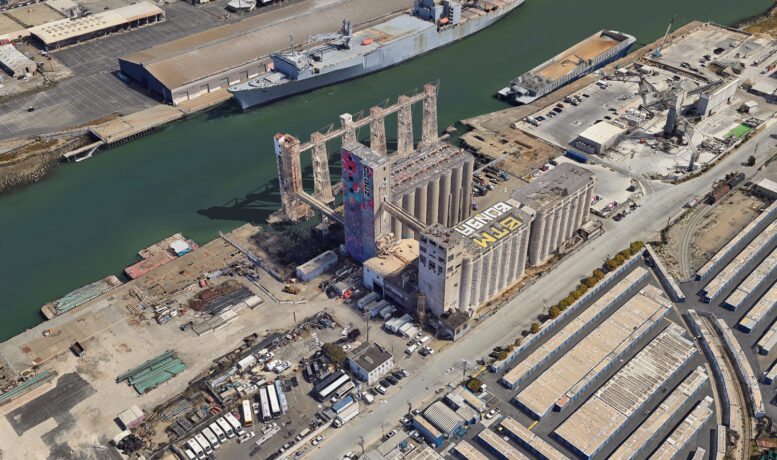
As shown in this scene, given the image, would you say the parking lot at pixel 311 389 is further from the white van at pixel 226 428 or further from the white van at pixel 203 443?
the white van at pixel 203 443

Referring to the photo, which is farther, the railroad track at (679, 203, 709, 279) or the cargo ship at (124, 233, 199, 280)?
the cargo ship at (124, 233, 199, 280)

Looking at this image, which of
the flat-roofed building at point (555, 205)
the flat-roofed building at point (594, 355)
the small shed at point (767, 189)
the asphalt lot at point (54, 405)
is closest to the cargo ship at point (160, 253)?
the asphalt lot at point (54, 405)

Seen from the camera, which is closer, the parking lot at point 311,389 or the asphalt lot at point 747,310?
the parking lot at point 311,389

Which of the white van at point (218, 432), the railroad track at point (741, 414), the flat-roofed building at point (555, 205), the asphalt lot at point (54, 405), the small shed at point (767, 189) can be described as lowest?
the asphalt lot at point (54, 405)

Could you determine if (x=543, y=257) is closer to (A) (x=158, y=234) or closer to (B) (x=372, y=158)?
(B) (x=372, y=158)

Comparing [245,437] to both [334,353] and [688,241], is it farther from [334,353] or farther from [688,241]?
[688,241]

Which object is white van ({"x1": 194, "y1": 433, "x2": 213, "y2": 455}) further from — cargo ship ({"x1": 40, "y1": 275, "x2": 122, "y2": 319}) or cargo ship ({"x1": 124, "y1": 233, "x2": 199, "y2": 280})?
cargo ship ({"x1": 124, "y1": 233, "x2": 199, "y2": 280})

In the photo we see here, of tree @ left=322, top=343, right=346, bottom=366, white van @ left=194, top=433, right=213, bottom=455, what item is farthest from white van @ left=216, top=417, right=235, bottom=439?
tree @ left=322, top=343, right=346, bottom=366
